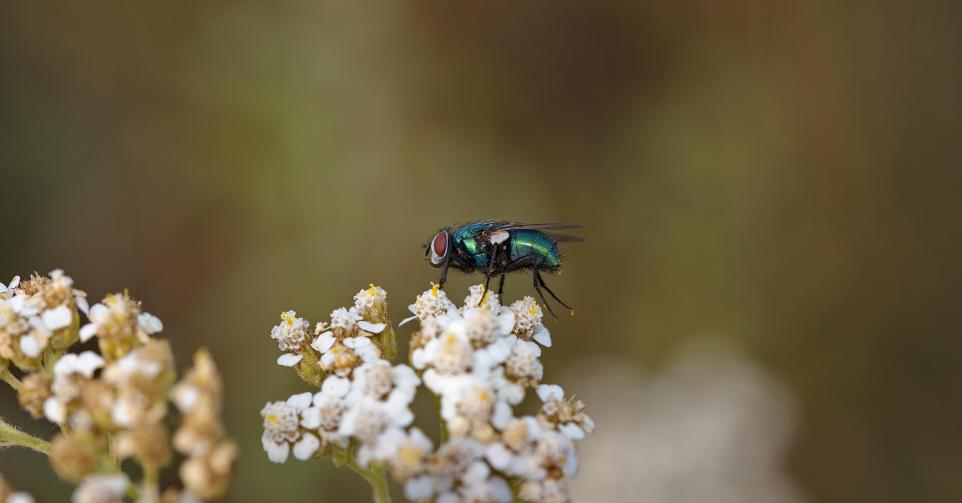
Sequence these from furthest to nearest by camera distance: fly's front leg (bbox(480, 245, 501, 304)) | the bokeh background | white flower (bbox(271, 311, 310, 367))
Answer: the bokeh background < fly's front leg (bbox(480, 245, 501, 304)) < white flower (bbox(271, 311, 310, 367))

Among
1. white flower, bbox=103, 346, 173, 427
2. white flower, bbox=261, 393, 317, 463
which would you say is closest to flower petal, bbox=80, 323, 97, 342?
white flower, bbox=103, 346, 173, 427

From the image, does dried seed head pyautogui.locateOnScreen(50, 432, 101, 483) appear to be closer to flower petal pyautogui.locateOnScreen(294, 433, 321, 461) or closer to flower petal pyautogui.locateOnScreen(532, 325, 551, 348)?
flower petal pyautogui.locateOnScreen(294, 433, 321, 461)

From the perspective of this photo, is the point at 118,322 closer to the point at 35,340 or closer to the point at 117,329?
the point at 117,329

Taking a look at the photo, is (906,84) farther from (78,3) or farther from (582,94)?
(78,3)

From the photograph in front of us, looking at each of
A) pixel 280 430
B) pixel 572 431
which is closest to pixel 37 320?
pixel 280 430

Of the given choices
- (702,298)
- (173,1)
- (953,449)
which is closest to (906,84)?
(702,298)

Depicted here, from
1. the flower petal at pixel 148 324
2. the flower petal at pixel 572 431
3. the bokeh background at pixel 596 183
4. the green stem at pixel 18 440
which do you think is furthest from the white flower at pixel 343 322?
the bokeh background at pixel 596 183
